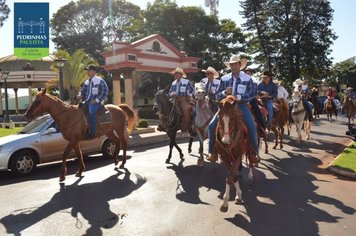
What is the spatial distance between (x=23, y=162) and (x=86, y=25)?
150 feet

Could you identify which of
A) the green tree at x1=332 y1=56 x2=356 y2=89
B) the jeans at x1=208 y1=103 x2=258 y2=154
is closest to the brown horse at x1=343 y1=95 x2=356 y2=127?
the jeans at x1=208 y1=103 x2=258 y2=154

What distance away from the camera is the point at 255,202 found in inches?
279

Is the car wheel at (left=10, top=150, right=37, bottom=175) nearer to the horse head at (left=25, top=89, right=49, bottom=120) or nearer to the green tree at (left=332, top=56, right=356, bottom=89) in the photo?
the horse head at (left=25, top=89, right=49, bottom=120)

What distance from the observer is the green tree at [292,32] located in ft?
147

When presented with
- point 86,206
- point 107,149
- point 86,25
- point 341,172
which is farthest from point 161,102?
point 86,25

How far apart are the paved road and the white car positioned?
39 cm

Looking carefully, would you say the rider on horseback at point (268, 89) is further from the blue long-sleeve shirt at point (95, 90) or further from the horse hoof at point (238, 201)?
the horse hoof at point (238, 201)

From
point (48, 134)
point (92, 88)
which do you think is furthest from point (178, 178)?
point (48, 134)

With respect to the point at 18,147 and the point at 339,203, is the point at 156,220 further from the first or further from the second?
the point at 18,147

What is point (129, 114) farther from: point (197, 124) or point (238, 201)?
point (238, 201)

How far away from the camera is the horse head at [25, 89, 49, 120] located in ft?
29.3

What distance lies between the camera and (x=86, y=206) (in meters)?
7.17

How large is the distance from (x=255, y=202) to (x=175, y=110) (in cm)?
479

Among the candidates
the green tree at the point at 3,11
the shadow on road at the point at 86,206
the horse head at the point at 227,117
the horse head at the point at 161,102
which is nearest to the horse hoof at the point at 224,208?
the horse head at the point at 227,117
